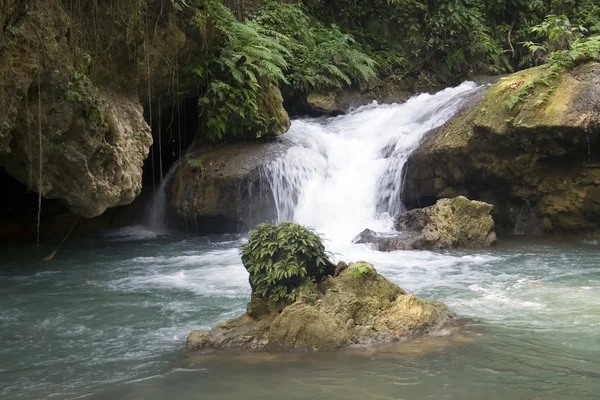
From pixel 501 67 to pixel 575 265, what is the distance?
40.8 ft

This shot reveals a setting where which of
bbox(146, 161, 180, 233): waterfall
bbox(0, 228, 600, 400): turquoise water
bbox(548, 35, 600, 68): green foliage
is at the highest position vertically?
bbox(548, 35, 600, 68): green foliage

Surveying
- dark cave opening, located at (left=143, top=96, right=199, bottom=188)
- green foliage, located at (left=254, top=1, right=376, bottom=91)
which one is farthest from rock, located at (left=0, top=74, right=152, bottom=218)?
green foliage, located at (left=254, top=1, right=376, bottom=91)

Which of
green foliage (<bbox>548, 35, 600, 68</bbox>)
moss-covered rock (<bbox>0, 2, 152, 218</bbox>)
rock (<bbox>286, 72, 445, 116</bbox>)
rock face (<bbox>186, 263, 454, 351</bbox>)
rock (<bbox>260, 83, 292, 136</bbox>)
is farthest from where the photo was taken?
rock (<bbox>286, 72, 445, 116</bbox>)

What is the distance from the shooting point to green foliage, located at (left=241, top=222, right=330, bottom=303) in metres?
6.97

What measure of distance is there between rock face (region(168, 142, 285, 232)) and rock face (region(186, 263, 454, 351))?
24.2ft

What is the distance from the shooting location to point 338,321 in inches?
262

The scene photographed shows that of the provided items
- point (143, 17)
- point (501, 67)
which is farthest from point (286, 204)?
point (501, 67)

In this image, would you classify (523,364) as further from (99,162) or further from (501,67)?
(501,67)

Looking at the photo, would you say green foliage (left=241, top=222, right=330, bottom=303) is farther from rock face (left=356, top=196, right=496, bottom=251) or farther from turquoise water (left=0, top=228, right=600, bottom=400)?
rock face (left=356, top=196, right=496, bottom=251)

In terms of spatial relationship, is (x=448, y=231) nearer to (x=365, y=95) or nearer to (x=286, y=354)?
(x=286, y=354)

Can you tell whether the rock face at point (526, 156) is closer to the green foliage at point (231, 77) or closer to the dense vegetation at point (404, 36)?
the green foliage at point (231, 77)

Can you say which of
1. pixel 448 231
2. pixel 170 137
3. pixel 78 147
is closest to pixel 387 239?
Result: pixel 448 231

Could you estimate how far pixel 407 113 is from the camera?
16516 millimetres

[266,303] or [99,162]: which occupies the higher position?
[99,162]
